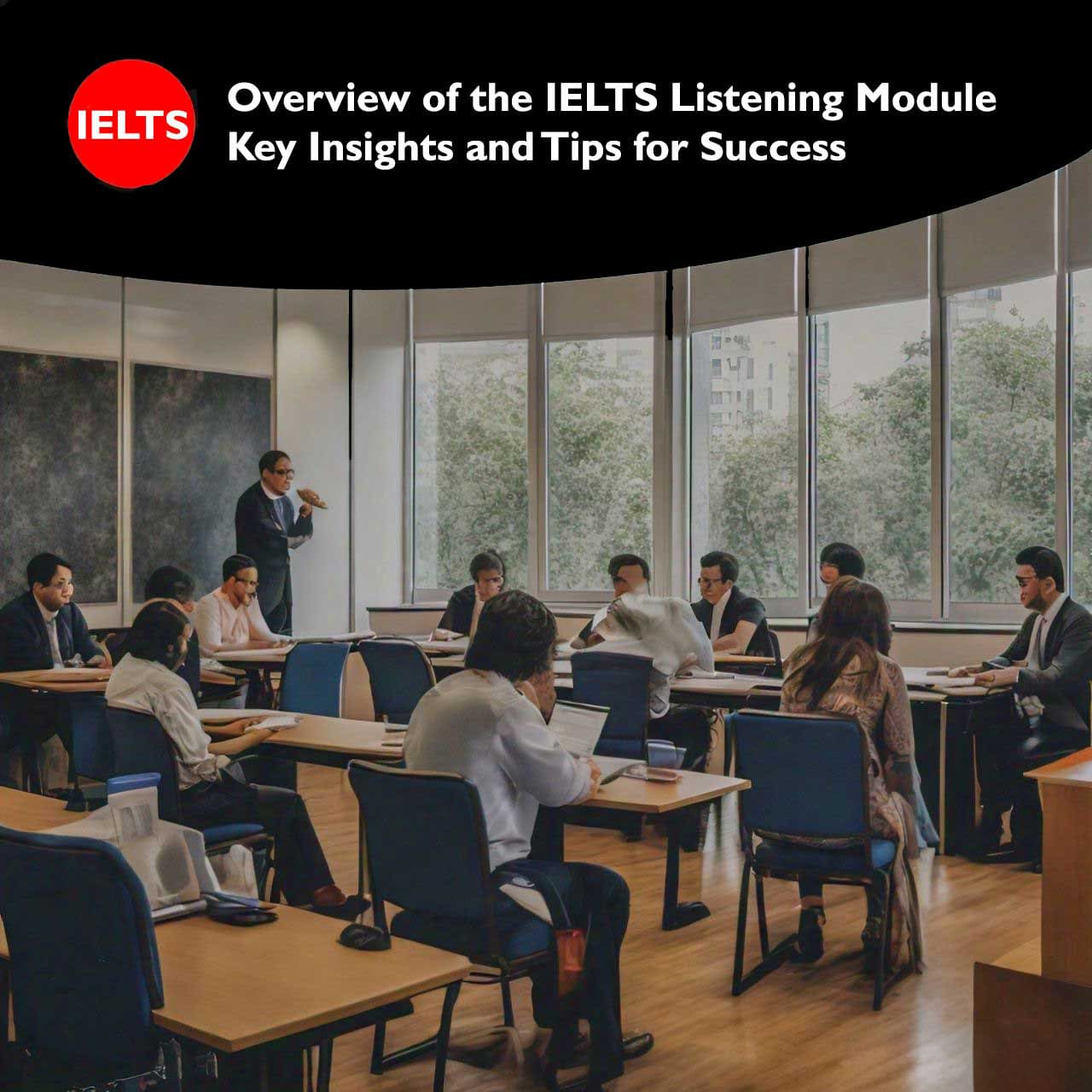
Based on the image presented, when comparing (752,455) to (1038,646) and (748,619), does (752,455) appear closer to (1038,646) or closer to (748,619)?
(748,619)

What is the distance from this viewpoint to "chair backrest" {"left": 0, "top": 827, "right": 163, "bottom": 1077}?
2.26 metres

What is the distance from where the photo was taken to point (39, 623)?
290 inches

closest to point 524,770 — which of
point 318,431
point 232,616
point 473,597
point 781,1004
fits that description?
point 781,1004

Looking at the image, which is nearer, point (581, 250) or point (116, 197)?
point (581, 250)

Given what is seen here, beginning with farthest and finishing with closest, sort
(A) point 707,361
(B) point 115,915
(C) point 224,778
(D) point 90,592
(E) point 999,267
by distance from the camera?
(A) point 707,361 → (D) point 90,592 → (E) point 999,267 → (C) point 224,778 → (B) point 115,915

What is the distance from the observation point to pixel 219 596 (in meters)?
8.12

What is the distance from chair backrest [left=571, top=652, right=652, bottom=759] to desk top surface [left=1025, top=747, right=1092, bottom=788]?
2860 mm

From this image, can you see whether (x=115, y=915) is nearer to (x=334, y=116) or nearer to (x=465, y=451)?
(x=334, y=116)

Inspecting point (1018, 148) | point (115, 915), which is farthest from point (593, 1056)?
point (1018, 148)

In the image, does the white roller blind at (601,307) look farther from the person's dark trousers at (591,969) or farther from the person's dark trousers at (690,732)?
the person's dark trousers at (591,969)

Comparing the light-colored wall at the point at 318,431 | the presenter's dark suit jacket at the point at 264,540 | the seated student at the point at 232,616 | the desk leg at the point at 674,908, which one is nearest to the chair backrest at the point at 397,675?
the seated student at the point at 232,616

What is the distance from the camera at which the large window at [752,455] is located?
32.9ft

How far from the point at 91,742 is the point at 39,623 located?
265 centimetres

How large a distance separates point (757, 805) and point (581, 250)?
4.62 metres
